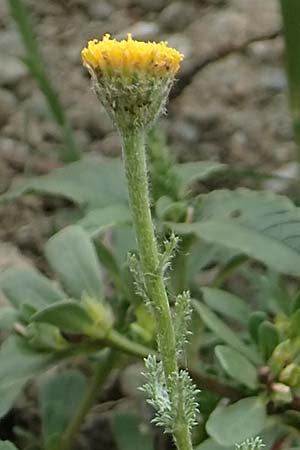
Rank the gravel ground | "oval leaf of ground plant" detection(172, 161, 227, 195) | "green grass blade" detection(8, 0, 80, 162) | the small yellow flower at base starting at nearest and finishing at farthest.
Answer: the small yellow flower at base → "oval leaf of ground plant" detection(172, 161, 227, 195) → "green grass blade" detection(8, 0, 80, 162) → the gravel ground

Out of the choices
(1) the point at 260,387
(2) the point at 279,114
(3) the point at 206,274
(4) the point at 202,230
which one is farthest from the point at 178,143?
(1) the point at 260,387

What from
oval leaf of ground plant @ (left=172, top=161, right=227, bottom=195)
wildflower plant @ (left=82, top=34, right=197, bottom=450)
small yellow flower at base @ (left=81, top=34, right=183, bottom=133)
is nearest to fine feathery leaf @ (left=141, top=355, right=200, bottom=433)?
wildflower plant @ (left=82, top=34, right=197, bottom=450)

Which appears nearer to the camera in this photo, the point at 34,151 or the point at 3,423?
the point at 3,423

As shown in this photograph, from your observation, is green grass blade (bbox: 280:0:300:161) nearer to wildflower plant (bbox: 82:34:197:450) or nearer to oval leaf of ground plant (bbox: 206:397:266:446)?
oval leaf of ground plant (bbox: 206:397:266:446)

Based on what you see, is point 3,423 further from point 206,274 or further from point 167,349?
point 167,349

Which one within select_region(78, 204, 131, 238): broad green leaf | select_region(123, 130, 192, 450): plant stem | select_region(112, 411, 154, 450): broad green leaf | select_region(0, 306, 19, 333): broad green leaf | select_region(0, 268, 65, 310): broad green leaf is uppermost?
select_region(123, 130, 192, 450): plant stem
